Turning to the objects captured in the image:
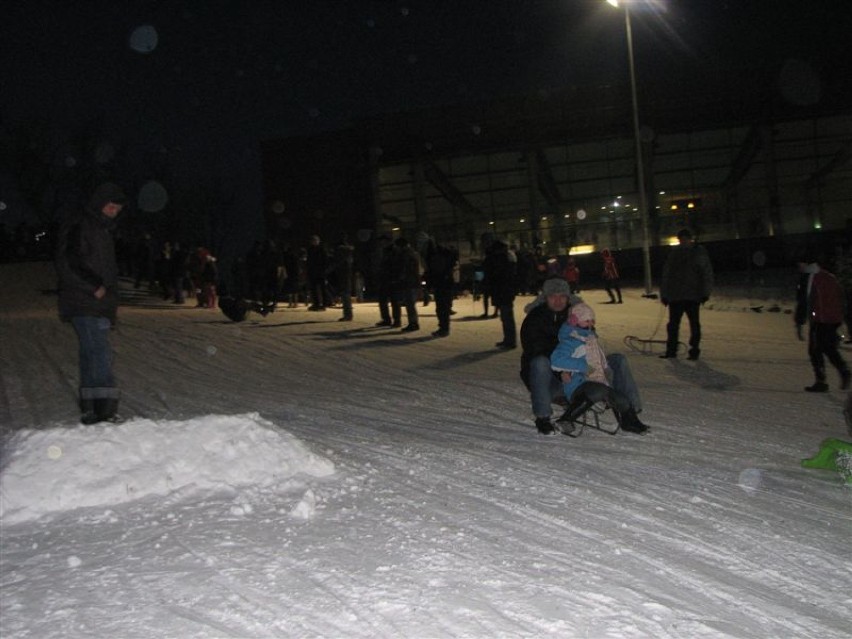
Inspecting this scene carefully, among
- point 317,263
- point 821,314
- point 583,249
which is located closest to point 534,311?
point 821,314

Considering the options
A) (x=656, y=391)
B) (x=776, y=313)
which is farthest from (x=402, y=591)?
(x=776, y=313)

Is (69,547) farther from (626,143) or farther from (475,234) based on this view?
(626,143)

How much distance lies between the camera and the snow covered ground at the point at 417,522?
362cm

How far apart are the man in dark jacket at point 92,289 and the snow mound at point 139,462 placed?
90 centimetres

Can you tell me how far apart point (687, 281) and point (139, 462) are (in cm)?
886

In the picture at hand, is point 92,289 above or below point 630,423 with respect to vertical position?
above

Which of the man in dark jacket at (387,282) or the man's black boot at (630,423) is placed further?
the man in dark jacket at (387,282)

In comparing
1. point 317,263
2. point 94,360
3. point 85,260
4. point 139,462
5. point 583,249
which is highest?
point 583,249

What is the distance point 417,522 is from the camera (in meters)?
4.77

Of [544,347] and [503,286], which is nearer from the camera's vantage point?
[544,347]

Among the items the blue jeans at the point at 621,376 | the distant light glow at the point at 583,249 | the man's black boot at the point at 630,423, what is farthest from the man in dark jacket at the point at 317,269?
the distant light glow at the point at 583,249

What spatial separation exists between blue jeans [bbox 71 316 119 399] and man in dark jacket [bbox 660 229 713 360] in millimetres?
8144

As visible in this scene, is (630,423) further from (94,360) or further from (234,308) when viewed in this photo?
(234,308)

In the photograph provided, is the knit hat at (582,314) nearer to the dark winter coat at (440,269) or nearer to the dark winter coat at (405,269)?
the dark winter coat at (440,269)
